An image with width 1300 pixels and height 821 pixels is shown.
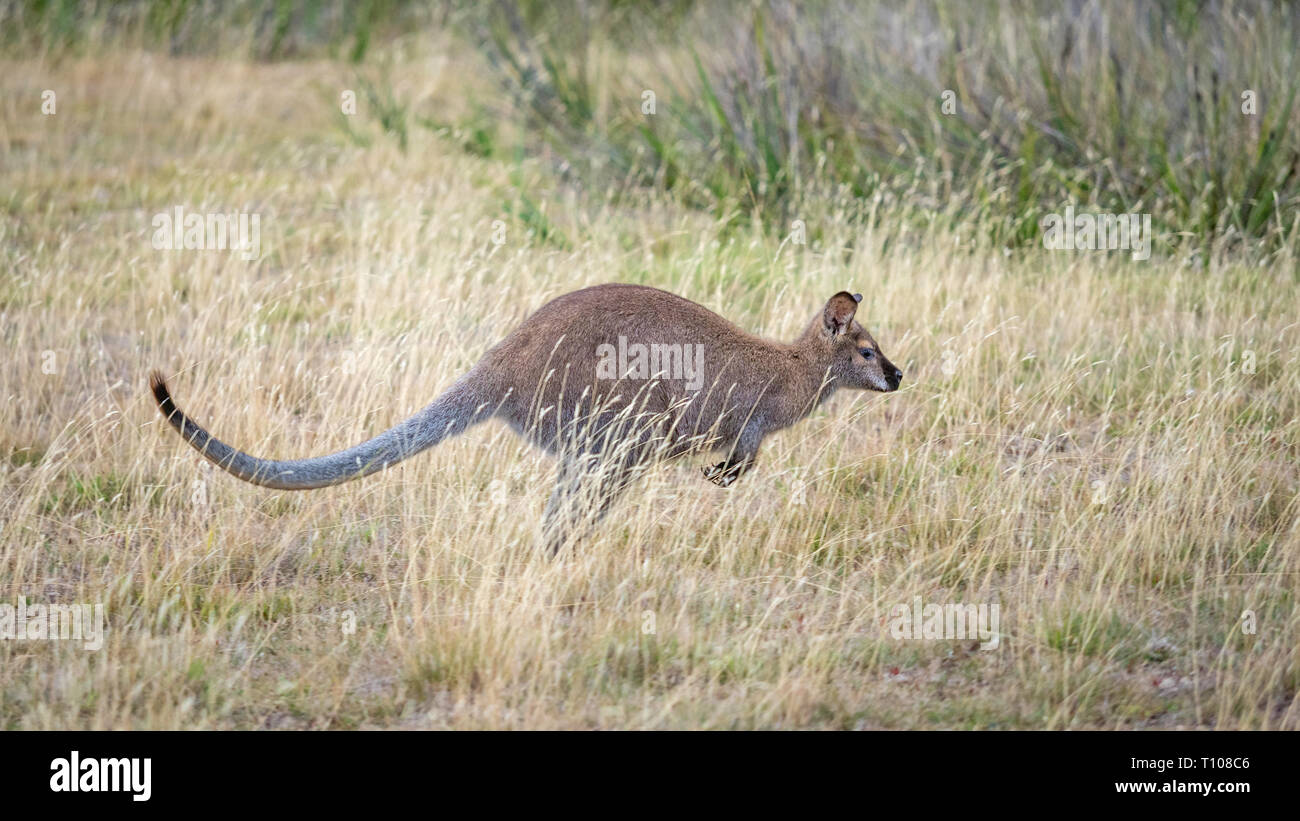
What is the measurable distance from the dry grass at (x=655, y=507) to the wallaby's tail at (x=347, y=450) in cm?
42

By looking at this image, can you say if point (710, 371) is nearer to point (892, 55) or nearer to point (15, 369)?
point (15, 369)

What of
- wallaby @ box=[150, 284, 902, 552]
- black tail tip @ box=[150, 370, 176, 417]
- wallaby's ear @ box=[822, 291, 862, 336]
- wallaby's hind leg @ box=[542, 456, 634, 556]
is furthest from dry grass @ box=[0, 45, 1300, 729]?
black tail tip @ box=[150, 370, 176, 417]

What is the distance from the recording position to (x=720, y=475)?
17.7 ft

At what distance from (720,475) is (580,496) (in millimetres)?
745

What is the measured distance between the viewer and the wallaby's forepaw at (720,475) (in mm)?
5402

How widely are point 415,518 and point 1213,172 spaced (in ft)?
18.5

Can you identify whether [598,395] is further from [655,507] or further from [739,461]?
[739,461]

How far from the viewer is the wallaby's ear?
5.60 meters

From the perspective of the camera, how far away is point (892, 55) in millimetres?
9812

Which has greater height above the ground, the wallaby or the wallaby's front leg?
the wallaby

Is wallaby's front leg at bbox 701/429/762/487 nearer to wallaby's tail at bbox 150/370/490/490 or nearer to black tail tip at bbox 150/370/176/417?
wallaby's tail at bbox 150/370/490/490

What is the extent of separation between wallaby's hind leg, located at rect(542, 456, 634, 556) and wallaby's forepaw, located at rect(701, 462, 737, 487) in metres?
0.48

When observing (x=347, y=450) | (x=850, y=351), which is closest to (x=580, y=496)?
(x=347, y=450)
